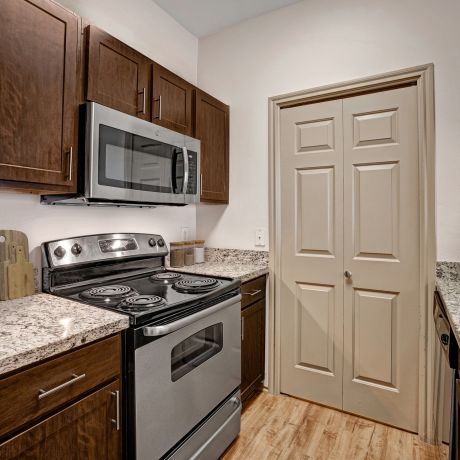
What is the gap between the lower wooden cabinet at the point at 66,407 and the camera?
0.85m

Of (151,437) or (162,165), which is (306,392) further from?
(162,165)

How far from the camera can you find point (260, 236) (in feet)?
7.63

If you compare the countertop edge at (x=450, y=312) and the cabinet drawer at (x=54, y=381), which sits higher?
the countertop edge at (x=450, y=312)

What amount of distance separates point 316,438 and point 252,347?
596 millimetres

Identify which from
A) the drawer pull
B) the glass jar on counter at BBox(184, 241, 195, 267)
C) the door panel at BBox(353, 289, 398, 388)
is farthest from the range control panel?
the door panel at BBox(353, 289, 398, 388)

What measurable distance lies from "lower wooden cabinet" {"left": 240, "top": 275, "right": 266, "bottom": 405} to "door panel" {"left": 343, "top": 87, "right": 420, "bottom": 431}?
54 cm

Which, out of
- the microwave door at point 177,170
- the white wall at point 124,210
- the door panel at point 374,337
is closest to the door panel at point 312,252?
the door panel at point 374,337

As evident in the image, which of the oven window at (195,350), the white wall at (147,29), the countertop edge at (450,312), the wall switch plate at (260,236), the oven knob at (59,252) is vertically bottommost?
the oven window at (195,350)

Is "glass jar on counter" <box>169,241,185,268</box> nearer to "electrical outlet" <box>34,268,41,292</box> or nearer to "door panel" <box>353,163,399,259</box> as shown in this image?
"electrical outlet" <box>34,268,41,292</box>

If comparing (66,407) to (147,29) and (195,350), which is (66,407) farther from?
(147,29)

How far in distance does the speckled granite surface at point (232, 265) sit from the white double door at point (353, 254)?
183 mm

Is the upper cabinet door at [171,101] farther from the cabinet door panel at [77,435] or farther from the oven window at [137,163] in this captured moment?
the cabinet door panel at [77,435]

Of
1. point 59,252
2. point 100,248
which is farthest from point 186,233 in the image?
point 59,252

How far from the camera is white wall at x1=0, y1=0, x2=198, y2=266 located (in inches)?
59.9
